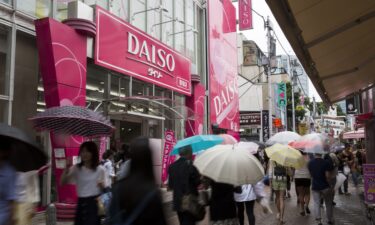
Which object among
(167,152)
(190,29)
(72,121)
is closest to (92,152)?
(72,121)

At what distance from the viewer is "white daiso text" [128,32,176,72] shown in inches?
514

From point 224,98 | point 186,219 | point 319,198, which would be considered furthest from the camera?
point 224,98

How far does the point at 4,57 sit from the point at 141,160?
7.56 m

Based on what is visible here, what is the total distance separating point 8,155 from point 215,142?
15.0 feet

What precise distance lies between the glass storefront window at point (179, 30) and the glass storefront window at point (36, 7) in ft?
25.4

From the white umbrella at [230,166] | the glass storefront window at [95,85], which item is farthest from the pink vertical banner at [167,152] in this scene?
the white umbrella at [230,166]

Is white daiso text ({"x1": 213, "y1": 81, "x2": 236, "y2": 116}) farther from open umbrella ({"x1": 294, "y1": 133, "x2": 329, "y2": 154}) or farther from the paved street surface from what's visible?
open umbrella ({"x1": 294, "y1": 133, "x2": 329, "y2": 154})

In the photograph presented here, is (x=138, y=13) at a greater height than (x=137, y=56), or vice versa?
(x=138, y=13)

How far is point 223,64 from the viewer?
22.1 meters

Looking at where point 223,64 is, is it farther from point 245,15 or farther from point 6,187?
point 6,187

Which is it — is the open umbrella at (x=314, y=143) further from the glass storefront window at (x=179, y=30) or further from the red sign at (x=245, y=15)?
the red sign at (x=245, y=15)

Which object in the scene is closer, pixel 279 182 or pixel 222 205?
pixel 222 205

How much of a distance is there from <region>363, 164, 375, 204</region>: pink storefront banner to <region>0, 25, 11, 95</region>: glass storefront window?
8.56 m

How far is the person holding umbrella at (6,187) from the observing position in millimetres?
3400
